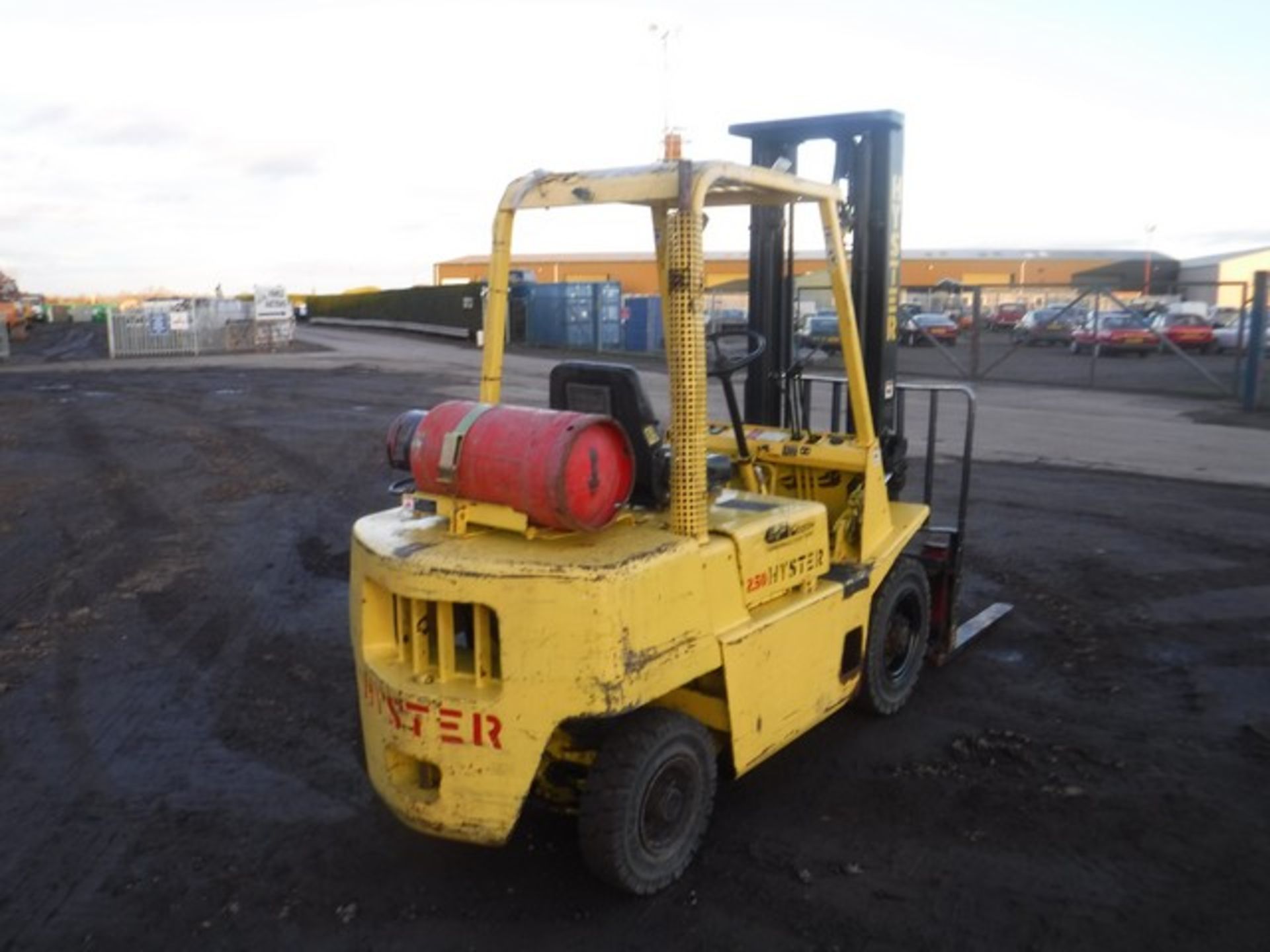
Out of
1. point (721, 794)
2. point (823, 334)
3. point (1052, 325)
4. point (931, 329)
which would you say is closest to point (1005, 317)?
point (1052, 325)

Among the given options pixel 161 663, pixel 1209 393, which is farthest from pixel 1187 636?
pixel 1209 393

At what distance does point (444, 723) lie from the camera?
12.9 ft

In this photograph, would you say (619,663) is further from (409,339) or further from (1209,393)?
(409,339)

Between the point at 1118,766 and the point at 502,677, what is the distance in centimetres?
315

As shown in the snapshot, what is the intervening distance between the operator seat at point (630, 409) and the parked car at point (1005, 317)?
47.7 meters

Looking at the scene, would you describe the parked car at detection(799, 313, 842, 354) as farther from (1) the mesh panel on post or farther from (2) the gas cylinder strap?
(2) the gas cylinder strap

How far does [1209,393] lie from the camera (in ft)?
77.3

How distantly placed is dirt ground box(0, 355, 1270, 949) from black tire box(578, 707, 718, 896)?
0.14m

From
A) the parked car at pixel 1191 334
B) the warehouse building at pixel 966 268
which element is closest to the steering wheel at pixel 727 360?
the parked car at pixel 1191 334

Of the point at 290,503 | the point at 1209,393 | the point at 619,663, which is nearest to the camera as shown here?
the point at 619,663

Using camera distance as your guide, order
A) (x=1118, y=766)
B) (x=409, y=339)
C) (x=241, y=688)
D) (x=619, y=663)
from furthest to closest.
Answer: (x=409, y=339) < (x=241, y=688) < (x=1118, y=766) < (x=619, y=663)

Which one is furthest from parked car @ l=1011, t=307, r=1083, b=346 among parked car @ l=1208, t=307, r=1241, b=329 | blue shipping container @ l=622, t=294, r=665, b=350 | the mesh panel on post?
the mesh panel on post

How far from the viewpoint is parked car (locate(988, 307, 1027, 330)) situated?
49.8 m

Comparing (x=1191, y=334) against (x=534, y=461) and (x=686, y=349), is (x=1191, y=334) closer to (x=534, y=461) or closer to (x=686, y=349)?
(x=686, y=349)
